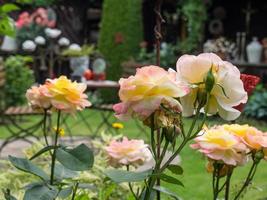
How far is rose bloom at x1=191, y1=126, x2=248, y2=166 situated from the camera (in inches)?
49.6

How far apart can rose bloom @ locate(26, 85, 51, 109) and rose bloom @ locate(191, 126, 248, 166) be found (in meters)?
0.47

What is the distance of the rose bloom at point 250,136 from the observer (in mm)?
1305

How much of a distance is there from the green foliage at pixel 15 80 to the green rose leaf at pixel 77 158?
8594mm

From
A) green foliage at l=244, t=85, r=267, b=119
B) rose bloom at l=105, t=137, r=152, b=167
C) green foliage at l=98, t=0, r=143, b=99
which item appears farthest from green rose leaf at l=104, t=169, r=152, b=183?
green foliage at l=98, t=0, r=143, b=99

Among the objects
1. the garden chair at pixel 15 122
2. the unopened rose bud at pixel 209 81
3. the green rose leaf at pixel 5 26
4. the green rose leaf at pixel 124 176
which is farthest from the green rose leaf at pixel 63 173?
the garden chair at pixel 15 122

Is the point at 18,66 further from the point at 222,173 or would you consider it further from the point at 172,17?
the point at 222,173

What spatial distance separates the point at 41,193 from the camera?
135 cm

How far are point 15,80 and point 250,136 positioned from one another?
353 inches

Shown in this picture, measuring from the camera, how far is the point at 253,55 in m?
12.4

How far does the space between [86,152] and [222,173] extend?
0.31 m

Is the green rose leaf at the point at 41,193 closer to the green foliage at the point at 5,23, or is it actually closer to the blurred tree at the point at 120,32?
the green foliage at the point at 5,23

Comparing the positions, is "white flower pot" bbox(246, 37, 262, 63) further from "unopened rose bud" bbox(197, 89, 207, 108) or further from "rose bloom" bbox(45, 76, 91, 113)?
"unopened rose bud" bbox(197, 89, 207, 108)

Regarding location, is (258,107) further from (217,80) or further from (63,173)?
(217,80)

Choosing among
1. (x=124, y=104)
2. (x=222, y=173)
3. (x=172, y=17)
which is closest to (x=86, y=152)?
(x=124, y=104)
